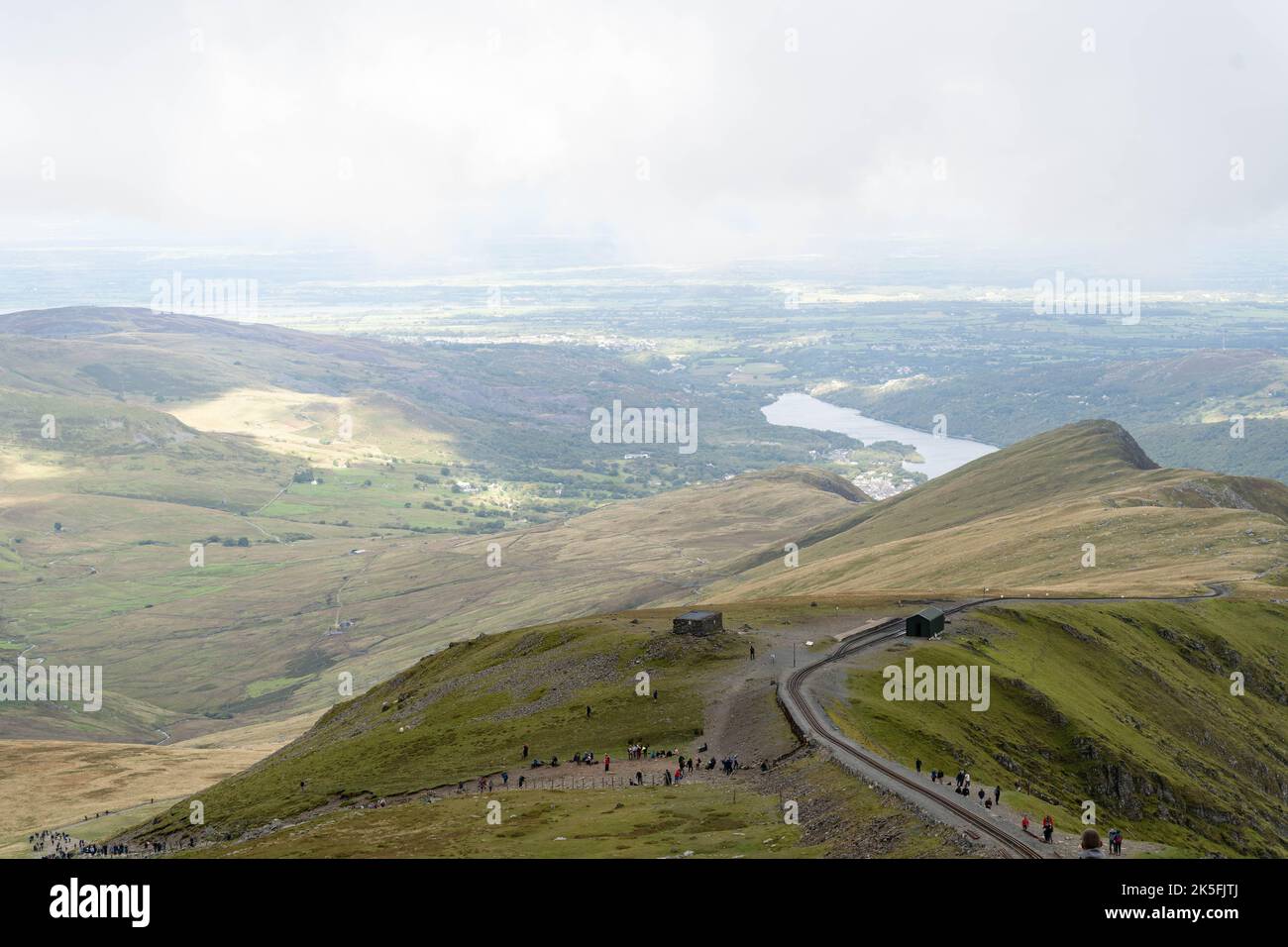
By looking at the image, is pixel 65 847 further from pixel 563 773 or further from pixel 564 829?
pixel 564 829

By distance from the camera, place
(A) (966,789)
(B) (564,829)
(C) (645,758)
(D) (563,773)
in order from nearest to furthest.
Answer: (B) (564,829)
(A) (966,789)
(C) (645,758)
(D) (563,773)

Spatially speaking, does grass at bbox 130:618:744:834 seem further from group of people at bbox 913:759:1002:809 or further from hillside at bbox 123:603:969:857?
group of people at bbox 913:759:1002:809

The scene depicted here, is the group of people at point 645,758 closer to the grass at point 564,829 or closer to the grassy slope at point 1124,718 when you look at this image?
the grass at point 564,829

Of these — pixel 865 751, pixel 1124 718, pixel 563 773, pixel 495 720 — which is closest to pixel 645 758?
pixel 563 773

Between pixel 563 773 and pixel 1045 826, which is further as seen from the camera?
pixel 563 773

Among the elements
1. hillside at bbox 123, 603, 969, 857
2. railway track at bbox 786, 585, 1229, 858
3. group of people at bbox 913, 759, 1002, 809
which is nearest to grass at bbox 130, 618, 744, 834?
hillside at bbox 123, 603, 969, 857
